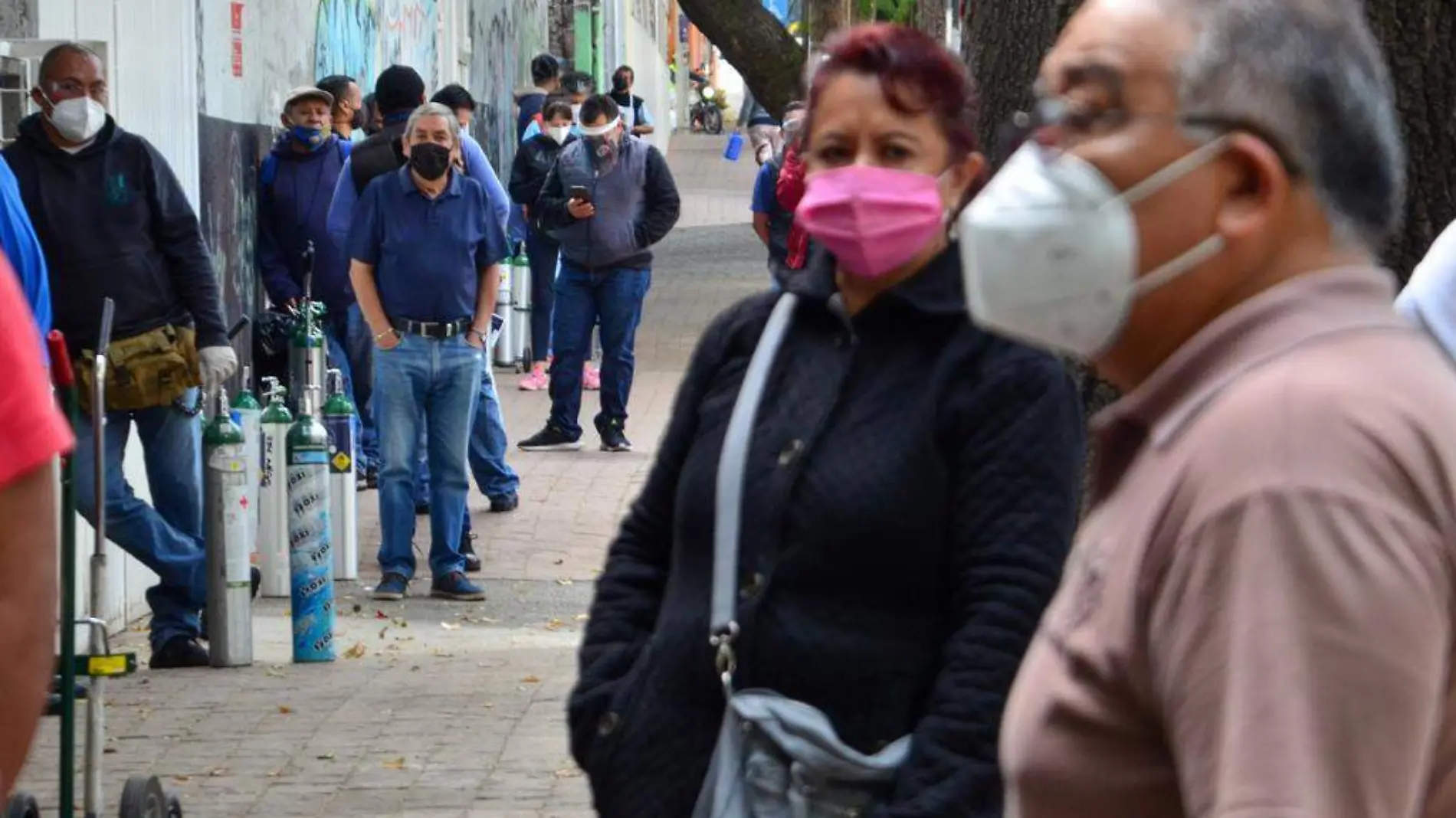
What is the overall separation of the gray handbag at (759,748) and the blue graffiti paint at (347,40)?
13057 millimetres

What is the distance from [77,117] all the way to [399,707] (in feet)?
7.35

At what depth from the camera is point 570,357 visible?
592 inches

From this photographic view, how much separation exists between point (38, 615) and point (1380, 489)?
A: 1.52 m

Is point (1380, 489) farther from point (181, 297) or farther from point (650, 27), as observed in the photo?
point (650, 27)

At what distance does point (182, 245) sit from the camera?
9141 millimetres

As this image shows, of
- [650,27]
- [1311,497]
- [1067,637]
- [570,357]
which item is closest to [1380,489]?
[1311,497]

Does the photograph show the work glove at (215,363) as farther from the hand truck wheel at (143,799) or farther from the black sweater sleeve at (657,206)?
the black sweater sleeve at (657,206)

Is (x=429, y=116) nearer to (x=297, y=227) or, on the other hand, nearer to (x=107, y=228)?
(x=107, y=228)

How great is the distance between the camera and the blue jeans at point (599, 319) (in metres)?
14.9

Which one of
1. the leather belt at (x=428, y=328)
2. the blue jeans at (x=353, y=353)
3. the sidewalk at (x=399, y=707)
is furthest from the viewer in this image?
the blue jeans at (x=353, y=353)

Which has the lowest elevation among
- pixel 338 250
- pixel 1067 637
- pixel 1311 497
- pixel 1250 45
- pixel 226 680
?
pixel 226 680

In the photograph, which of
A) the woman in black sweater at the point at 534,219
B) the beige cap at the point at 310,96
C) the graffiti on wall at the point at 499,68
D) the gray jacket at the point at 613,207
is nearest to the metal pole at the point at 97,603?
the beige cap at the point at 310,96

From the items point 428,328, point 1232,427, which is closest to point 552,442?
point 428,328

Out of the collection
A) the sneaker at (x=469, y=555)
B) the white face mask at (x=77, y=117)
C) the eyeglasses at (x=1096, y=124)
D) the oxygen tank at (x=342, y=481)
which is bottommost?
the sneaker at (x=469, y=555)
